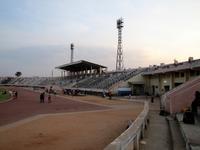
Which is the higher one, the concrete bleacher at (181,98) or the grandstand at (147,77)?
the grandstand at (147,77)

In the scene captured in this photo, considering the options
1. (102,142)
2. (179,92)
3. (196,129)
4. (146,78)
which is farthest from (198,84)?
(146,78)

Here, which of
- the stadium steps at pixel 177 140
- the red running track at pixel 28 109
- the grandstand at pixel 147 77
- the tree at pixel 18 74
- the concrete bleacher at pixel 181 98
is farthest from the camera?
the tree at pixel 18 74

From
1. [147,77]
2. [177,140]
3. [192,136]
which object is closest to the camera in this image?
[192,136]

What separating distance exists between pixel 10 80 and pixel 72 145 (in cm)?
17022

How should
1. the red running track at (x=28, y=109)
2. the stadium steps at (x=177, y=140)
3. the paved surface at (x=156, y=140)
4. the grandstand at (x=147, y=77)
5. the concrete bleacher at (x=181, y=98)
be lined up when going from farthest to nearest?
1. the grandstand at (x=147, y=77)
2. the red running track at (x=28, y=109)
3. the concrete bleacher at (x=181, y=98)
4. the paved surface at (x=156, y=140)
5. the stadium steps at (x=177, y=140)

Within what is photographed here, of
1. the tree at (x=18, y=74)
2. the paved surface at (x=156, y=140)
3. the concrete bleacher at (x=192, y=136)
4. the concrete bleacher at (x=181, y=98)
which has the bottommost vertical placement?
the paved surface at (x=156, y=140)

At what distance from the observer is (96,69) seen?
8300 cm

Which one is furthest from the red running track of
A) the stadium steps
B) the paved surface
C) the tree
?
the tree

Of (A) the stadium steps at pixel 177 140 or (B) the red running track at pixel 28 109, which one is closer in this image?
(A) the stadium steps at pixel 177 140

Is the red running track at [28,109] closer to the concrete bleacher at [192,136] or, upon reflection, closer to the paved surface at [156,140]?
the paved surface at [156,140]

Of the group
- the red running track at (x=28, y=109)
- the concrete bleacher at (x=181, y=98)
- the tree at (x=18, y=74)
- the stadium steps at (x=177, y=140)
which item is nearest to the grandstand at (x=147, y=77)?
the concrete bleacher at (x=181, y=98)

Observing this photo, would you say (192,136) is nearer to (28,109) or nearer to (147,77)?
(28,109)

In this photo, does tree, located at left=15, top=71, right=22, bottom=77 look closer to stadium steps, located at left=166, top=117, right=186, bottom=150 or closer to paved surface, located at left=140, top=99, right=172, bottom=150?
paved surface, located at left=140, top=99, right=172, bottom=150

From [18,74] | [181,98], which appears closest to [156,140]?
[181,98]
